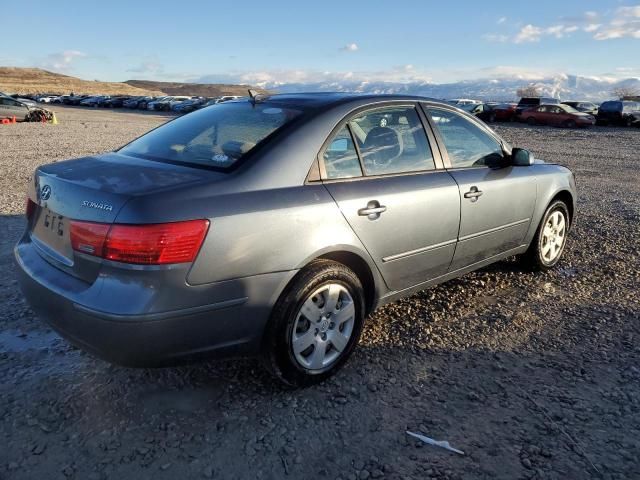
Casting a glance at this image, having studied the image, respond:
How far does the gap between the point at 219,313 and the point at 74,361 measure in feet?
4.26

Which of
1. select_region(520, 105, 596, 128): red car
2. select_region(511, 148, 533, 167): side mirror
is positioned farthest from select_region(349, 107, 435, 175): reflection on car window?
select_region(520, 105, 596, 128): red car

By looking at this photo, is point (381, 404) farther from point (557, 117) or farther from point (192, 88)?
point (192, 88)

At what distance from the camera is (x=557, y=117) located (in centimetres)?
3144

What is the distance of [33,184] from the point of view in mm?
3064

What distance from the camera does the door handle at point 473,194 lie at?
3803mm

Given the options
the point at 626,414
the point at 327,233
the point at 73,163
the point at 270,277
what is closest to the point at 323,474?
the point at 270,277

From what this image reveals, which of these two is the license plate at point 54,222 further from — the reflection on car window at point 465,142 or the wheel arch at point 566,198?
the wheel arch at point 566,198

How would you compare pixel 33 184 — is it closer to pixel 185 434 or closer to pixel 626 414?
pixel 185 434

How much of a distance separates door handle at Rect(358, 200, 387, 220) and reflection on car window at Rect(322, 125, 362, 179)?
211mm

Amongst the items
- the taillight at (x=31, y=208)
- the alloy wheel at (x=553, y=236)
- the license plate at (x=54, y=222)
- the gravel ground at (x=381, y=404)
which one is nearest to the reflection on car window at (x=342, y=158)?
the gravel ground at (x=381, y=404)

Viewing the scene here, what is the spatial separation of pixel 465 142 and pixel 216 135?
1.94 metres

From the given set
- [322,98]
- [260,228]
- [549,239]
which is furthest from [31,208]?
[549,239]

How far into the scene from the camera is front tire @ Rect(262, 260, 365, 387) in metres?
2.79

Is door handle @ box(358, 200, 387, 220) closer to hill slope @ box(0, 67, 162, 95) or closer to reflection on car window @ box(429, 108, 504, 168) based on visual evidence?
reflection on car window @ box(429, 108, 504, 168)
